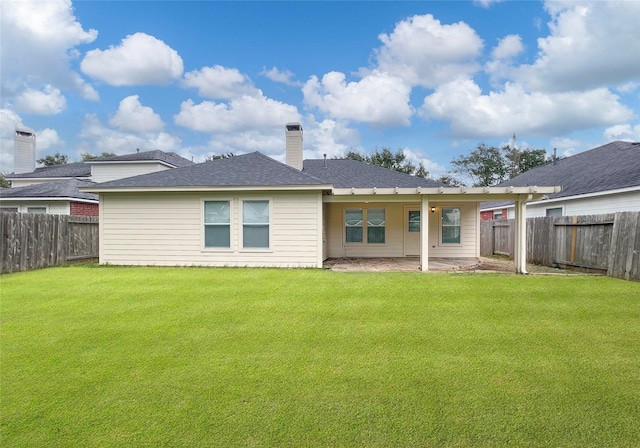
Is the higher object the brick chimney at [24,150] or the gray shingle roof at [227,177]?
the brick chimney at [24,150]

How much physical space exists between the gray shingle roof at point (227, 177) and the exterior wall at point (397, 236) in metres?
2.84

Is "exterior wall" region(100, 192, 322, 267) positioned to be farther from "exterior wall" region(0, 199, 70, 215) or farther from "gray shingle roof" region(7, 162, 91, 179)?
"gray shingle roof" region(7, 162, 91, 179)

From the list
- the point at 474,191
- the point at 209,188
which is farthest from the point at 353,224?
the point at 209,188

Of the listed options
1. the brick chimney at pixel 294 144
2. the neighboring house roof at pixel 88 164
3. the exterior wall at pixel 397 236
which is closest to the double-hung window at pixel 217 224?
the exterior wall at pixel 397 236

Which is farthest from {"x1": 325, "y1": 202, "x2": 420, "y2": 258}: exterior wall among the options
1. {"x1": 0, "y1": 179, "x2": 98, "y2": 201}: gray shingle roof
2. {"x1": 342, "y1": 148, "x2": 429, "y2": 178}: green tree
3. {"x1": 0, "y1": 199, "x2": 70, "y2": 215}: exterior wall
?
{"x1": 342, "y1": 148, "x2": 429, "y2": 178}: green tree

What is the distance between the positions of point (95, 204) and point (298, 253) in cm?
1217

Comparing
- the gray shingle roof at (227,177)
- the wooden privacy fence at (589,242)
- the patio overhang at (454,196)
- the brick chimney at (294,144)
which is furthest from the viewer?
the brick chimney at (294,144)

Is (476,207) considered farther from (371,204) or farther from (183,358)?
(183,358)

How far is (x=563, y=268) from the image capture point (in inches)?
456

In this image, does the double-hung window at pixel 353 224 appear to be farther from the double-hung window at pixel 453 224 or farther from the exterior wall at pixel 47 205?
the exterior wall at pixel 47 205

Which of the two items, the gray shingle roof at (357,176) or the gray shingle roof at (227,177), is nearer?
the gray shingle roof at (227,177)

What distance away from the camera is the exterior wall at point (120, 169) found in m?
20.8

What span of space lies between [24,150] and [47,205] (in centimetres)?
969

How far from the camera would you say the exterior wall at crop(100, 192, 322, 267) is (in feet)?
36.5
